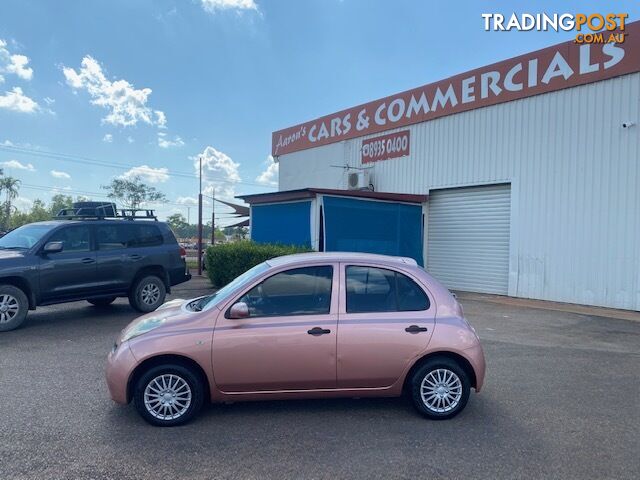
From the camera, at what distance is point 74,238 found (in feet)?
29.8

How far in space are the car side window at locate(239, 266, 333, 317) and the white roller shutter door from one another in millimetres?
11692

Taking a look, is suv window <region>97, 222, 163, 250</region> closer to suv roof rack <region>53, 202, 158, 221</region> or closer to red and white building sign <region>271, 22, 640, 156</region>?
suv roof rack <region>53, 202, 158, 221</region>

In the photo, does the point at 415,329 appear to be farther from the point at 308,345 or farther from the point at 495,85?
the point at 495,85

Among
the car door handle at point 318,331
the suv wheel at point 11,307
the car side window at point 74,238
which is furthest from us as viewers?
the car side window at point 74,238

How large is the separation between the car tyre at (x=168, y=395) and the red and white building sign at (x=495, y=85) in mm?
12774

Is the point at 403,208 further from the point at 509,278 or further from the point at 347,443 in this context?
the point at 347,443

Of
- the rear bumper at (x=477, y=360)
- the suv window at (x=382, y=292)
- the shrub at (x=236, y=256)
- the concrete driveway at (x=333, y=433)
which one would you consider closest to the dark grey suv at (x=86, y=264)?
the concrete driveway at (x=333, y=433)

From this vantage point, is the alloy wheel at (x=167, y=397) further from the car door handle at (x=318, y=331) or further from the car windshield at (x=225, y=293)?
the car door handle at (x=318, y=331)

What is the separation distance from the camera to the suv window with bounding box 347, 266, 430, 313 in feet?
15.2

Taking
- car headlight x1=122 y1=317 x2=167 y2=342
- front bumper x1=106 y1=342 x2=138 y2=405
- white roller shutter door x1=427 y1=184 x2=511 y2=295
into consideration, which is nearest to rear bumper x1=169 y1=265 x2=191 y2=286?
car headlight x1=122 y1=317 x2=167 y2=342

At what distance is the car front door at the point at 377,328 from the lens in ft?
14.7

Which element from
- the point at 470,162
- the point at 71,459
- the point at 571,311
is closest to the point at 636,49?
the point at 470,162

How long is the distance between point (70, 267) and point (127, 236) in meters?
1.31

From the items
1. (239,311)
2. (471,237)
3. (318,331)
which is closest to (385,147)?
(471,237)
